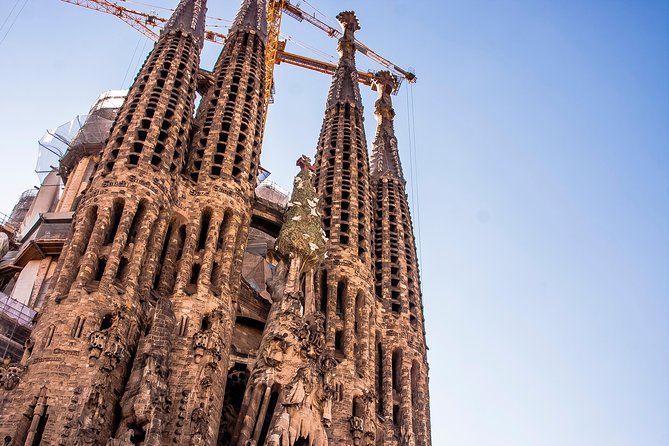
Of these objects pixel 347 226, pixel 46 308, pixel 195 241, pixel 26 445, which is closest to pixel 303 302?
pixel 195 241

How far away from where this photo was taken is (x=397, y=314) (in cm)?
3634

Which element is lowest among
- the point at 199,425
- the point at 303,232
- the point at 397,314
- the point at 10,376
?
the point at 199,425

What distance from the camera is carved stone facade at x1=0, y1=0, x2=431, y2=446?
2248cm

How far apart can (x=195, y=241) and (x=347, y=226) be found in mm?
9811

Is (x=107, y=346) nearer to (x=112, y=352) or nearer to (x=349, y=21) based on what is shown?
(x=112, y=352)

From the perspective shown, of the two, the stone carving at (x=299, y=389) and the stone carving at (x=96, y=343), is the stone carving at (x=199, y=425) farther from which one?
the stone carving at (x=96, y=343)

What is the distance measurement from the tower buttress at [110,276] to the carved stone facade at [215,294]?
0.05m

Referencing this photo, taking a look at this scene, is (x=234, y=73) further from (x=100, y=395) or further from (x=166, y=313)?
(x=100, y=395)

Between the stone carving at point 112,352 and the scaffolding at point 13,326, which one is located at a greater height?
the scaffolding at point 13,326

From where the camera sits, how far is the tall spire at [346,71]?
46.8m

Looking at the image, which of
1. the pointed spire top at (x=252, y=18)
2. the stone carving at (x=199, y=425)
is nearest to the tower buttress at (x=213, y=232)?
the stone carving at (x=199, y=425)

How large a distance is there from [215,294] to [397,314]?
1107 centimetres

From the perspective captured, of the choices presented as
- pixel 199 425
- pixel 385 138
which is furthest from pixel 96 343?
pixel 385 138

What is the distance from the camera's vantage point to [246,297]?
107ft
